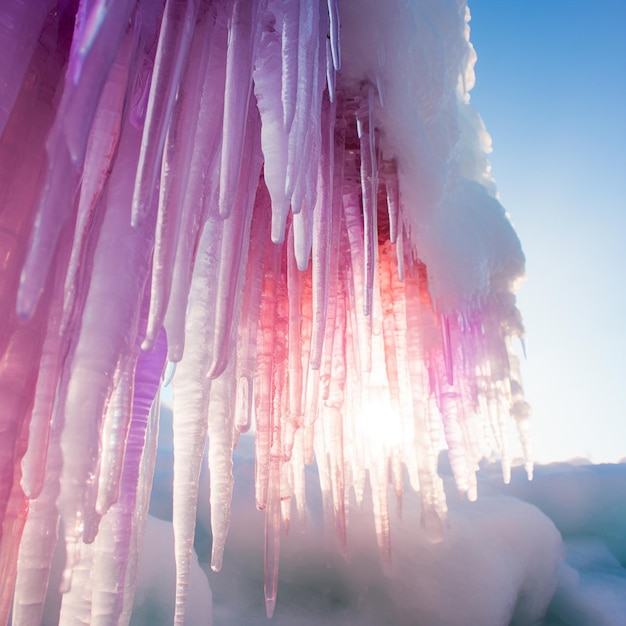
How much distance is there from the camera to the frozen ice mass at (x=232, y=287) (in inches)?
36.1

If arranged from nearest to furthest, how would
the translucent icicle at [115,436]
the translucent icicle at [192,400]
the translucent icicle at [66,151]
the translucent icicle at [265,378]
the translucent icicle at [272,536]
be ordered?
1. the translucent icicle at [66,151]
2. the translucent icicle at [115,436]
3. the translucent icicle at [192,400]
4. the translucent icicle at [265,378]
5. the translucent icicle at [272,536]

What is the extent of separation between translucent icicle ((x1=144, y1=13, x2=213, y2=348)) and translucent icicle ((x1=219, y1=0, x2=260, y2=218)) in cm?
8

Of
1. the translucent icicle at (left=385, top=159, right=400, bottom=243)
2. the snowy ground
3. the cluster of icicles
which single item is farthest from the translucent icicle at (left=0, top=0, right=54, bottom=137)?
the snowy ground

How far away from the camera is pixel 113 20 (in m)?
0.82

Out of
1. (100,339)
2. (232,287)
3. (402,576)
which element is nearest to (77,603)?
(100,339)

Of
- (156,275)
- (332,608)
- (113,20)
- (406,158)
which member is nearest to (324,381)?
(406,158)

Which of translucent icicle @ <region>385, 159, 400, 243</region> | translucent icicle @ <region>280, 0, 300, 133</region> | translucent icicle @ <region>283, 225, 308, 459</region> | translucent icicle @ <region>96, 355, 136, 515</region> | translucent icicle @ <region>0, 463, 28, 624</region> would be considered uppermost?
translucent icicle @ <region>385, 159, 400, 243</region>

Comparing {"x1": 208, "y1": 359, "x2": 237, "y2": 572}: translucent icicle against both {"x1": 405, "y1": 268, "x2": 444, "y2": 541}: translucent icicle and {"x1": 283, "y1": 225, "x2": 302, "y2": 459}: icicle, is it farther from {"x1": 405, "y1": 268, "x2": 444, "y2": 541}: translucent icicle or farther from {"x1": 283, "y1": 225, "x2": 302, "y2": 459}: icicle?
{"x1": 405, "y1": 268, "x2": 444, "y2": 541}: translucent icicle

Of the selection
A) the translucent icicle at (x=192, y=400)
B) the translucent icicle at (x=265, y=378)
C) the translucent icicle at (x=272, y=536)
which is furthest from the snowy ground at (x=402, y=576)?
the translucent icicle at (x=192, y=400)

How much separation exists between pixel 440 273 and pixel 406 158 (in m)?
0.77

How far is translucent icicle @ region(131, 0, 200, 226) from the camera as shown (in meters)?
0.91

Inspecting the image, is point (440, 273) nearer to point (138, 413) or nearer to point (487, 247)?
point (487, 247)

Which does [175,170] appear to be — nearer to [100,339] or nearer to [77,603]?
[100,339]

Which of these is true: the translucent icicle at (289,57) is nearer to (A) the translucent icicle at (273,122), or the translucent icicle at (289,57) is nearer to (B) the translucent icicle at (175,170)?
(A) the translucent icicle at (273,122)
